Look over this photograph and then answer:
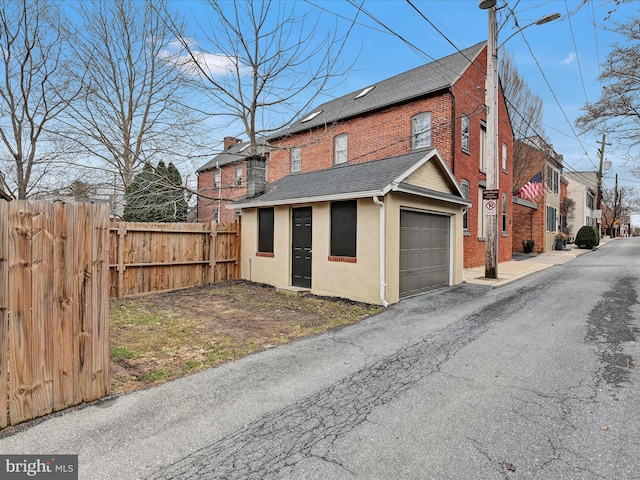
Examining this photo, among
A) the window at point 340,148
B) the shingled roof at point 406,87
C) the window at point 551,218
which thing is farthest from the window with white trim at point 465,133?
the window at point 551,218

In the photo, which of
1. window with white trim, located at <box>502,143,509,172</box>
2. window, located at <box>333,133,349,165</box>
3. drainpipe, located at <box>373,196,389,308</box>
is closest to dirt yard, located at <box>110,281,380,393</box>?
drainpipe, located at <box>373,196,389,308</box>

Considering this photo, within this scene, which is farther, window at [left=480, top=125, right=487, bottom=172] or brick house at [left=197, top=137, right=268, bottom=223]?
brick house at [left=197, top=137, right=268, bottom=223]

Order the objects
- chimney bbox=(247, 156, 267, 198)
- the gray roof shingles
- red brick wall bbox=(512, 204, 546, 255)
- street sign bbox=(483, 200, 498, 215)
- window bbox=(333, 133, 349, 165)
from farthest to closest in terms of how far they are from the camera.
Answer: red brick wall bbox=(512, 204, 546, 255) < window bbox=(333, 133, 349, 165) < chimney bbox=(247, 156, 267, 198) < street sign bbox=(483, 200, 498, 215) < the gray roof shingles

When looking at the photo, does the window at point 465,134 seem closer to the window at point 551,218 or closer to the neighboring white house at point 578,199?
the window at point 551,218

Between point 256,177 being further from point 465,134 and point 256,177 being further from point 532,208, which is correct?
point 532,208

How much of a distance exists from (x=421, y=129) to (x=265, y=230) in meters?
7.96

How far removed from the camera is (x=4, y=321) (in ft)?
9.41

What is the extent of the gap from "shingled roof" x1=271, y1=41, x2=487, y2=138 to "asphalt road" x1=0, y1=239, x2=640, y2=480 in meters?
11.2

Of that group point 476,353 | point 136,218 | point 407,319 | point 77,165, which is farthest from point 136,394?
point 136,218

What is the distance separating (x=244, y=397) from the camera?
359 centimetres

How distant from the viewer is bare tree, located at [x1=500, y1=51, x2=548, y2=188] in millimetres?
20375

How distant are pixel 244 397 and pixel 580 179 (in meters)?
50.4

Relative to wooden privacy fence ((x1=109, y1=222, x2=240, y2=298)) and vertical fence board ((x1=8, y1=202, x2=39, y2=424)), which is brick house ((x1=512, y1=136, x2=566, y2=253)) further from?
vertical fence board ((x1=8, y1=202, x2=39, y2=424))

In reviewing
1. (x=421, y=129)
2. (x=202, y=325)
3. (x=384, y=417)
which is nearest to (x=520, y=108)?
(x=421, y=129)
